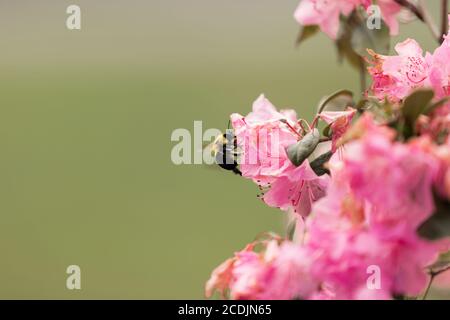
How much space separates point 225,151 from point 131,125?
513 centimetres

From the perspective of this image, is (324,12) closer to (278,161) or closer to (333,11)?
(333,11)

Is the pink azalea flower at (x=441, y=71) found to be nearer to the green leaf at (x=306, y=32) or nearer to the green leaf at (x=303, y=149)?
the green leaf at (x=303, y=149)

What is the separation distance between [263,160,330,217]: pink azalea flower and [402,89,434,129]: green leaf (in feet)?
0.49

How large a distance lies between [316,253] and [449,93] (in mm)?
209

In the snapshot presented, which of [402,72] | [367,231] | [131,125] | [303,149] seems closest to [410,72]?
[402,72]

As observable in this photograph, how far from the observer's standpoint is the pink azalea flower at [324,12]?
2.54 feet

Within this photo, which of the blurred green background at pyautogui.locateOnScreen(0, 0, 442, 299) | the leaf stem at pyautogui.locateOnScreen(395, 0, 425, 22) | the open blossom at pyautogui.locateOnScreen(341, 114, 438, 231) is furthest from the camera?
the blurred green background at pyautogui.locateOnScreen(0, 0, 442, 299)

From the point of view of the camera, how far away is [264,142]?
633 mm

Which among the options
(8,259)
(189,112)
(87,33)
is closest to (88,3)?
(87,33)

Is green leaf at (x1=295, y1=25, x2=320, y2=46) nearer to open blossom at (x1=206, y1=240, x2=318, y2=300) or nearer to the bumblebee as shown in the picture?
the bumblebee

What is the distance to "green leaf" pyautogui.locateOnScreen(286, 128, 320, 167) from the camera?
0.60 meters

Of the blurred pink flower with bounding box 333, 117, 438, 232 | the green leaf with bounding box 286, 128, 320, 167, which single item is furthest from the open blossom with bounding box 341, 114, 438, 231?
the green leaf with bounding box 286, 128, 320, 167

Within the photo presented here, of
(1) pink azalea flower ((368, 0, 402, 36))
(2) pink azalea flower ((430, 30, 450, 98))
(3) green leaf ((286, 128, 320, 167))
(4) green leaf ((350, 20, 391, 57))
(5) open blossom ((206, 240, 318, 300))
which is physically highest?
(1) pink azalea flower ((368, 0, 402, 36))
